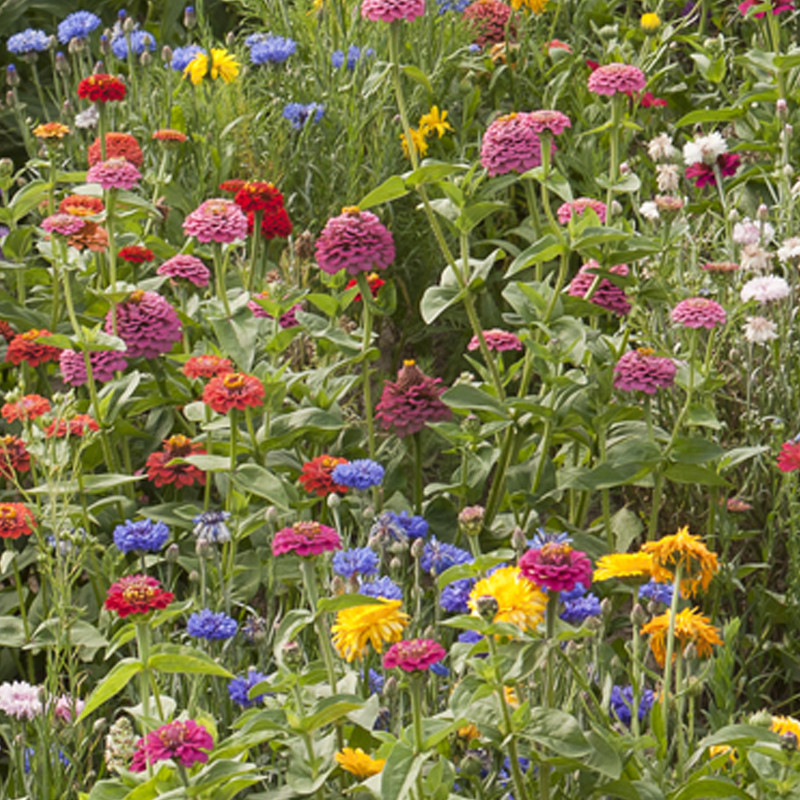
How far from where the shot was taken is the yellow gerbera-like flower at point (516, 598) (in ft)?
5.32

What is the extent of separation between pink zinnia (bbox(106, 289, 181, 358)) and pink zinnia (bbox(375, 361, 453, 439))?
1.47ft

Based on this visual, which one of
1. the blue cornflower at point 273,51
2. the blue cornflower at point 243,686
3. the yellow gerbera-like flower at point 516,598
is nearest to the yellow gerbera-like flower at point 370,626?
the yellow gerbera-like flower at point 516,598

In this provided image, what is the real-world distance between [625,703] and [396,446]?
0.99 meters

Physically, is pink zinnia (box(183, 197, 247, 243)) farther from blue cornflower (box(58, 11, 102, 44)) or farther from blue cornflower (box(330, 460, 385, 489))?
blue cornflower (box(58, 11, 102, 44))

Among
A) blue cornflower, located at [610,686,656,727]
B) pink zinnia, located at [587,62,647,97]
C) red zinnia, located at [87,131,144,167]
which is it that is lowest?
blue cornflower, located at [610,686,656,727]

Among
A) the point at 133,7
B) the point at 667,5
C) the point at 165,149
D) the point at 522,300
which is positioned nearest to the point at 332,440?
A: the point at 522,300

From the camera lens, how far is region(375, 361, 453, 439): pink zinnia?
99.9 inches

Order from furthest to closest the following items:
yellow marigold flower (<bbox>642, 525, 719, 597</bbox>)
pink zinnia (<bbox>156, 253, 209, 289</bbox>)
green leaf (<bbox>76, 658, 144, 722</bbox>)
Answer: pink zinnia (<bbox>156, 253, 209, 289</bbox>) → yellow marigold flower (<bbox>642, 525, 719, 597</bbox>) → green leaf (<bbox>76, 658, 144, 722</bbox>)

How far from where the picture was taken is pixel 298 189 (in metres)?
3.54

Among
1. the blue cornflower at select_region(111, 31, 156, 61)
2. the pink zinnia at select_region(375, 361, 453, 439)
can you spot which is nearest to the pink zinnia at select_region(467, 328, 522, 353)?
the pink zinnia at select_region(375, 361, 453, 439)

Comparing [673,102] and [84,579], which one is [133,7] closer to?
[673,102]

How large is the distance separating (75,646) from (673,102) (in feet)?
9.02

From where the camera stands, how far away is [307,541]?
166 centimetres

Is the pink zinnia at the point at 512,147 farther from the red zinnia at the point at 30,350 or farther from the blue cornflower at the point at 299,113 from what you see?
the blue cornflower at the point at 299,113
